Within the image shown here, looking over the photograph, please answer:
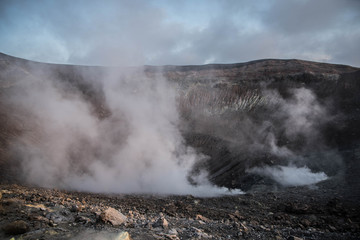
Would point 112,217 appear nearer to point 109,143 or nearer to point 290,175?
point 290,175

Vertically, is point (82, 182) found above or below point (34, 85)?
below

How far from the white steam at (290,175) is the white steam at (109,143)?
3.35 meters

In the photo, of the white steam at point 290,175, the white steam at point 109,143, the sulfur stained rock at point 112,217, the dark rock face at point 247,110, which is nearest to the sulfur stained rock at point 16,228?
the sulfur stained rock at point 112,217

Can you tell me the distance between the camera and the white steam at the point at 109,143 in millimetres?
12391

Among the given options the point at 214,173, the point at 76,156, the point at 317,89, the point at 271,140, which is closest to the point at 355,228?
the point at 214,173

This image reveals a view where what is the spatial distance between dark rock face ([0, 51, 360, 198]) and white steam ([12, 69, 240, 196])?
80 centimetres

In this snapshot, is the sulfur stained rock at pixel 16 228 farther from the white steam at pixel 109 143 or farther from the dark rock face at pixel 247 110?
the dark rock face at pixel 247 110

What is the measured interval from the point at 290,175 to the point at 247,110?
8.64m

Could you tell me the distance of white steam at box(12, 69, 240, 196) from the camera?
12.4 m

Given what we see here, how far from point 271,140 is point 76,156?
15501 mm

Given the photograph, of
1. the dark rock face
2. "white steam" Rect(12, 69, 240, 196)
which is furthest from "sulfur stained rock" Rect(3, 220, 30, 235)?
the dark rock face

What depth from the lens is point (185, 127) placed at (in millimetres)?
19531

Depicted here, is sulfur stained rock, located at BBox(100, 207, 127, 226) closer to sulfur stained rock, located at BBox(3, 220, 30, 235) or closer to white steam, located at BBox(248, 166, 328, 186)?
sulfur stained rock, located at BBox(3, 220, 30, 235)

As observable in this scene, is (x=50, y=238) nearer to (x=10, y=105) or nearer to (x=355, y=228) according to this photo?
(x=355, y=228)
